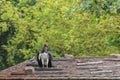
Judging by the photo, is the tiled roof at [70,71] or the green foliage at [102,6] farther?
the tiled roof at [70,71]

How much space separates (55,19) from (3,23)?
3.51 m

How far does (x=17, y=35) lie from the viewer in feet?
93.9

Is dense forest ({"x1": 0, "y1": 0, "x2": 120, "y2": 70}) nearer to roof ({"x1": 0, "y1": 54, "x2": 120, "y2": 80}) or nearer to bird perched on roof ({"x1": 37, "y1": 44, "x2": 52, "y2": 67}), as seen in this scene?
roof ({"x1": 0, "y1": 54, "x2": 120, "y2": 80})

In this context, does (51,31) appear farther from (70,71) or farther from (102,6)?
(102,6)

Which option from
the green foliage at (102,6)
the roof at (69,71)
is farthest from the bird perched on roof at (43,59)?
the green foliage at (102,6)

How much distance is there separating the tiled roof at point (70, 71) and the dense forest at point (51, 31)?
9.48 metres

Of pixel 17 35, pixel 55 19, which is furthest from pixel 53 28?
pixel 17 35

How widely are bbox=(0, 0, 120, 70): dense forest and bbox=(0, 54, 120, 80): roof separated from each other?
9.48 meters

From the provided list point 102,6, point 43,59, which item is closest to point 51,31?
point 43,59

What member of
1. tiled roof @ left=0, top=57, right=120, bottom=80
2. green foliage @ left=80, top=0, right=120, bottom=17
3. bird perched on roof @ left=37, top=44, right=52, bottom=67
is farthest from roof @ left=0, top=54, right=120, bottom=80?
green foliage @ left=80, top=0, right=120, bottom=17

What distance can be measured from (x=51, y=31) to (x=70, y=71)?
1437cm

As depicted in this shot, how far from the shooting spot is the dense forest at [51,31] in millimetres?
25656

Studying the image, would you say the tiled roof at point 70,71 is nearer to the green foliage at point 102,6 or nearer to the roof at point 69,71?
the roof at point 69,71

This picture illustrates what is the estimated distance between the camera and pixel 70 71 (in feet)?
42.0
